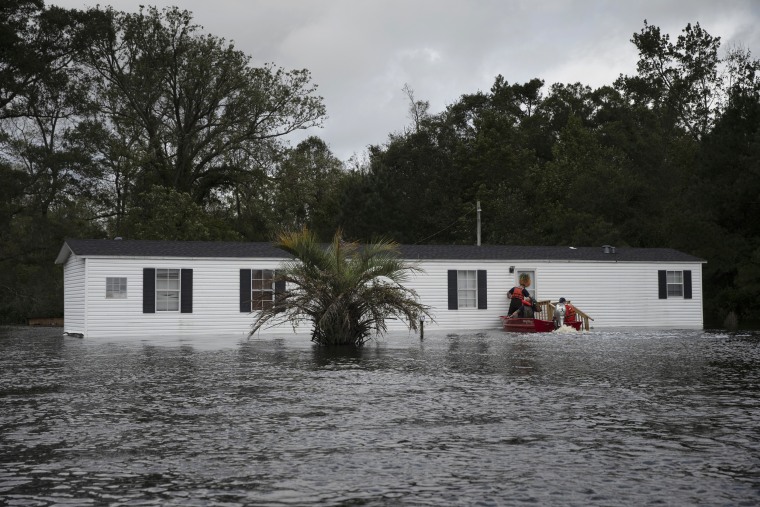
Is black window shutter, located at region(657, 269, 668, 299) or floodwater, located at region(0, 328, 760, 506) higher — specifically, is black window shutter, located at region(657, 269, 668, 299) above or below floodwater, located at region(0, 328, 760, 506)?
above

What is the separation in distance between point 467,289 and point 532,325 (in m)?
3.81

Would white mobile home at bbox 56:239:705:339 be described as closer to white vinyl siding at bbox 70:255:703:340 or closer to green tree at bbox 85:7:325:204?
white vinyl siding at bbox 70:255:703:340

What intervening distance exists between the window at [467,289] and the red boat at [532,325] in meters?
2.73

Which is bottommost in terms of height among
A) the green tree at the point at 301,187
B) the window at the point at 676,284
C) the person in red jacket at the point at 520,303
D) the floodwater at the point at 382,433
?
the floodwater at the point at 382,433

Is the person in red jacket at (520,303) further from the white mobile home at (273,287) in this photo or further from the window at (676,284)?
the window at (676,284)

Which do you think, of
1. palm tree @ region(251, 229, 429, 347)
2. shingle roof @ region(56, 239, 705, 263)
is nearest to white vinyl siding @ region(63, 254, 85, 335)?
shingle roof @ region(56, 239, 705, 263)

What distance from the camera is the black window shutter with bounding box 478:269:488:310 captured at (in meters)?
Result: 33.6

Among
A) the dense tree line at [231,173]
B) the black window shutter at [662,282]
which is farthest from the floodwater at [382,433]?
the dense tree line at [231,173]

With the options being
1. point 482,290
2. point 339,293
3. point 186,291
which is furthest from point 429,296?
point 339,293

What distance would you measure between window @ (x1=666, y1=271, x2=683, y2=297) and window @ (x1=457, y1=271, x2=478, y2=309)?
7.64 metres

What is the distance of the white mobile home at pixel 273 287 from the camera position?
29375mm

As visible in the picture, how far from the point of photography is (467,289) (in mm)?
33656

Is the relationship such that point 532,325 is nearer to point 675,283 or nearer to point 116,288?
point 675,283

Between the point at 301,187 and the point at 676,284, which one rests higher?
the point at 301,187
